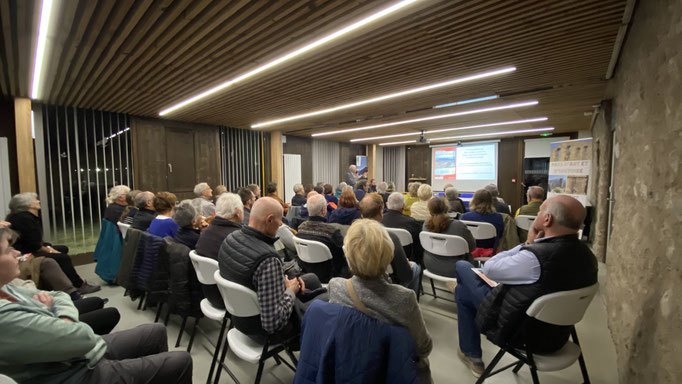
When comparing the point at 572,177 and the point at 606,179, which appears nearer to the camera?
the point at 606,179

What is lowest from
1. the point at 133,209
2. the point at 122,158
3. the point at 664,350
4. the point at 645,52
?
the point at 664,350

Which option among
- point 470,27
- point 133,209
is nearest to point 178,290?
point 133,209

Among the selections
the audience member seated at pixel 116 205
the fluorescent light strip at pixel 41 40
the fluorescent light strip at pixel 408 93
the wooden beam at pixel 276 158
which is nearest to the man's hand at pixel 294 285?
the fluorescent light strip at pixel 41 40

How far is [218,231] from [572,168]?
6.42 meters

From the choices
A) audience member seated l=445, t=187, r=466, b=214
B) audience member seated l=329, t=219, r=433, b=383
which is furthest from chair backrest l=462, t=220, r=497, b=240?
audience member seated l=329, t=219, r=433, b=383

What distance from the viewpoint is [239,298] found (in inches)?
62.7

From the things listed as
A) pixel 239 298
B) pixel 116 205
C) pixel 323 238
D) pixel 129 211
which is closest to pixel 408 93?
pixel 323 238

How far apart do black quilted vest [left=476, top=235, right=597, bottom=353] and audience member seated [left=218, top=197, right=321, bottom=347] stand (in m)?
1.17

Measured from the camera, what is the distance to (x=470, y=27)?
8.57 ft

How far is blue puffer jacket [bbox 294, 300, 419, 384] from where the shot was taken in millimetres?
1095

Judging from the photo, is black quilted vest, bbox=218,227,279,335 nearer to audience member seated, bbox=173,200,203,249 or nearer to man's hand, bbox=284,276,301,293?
man's hand, bbox=284,276,301,293

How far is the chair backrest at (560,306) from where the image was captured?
1.46 metres

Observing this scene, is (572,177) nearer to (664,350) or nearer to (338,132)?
(664,350)

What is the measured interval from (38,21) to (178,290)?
8.42 ft
